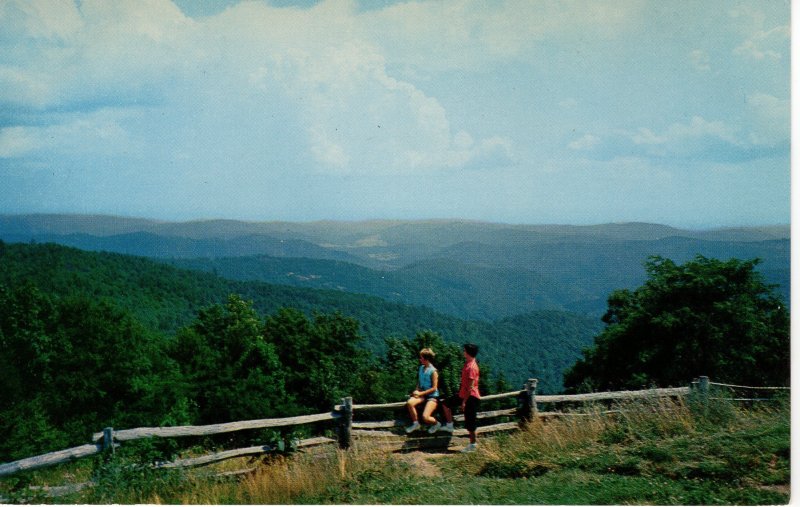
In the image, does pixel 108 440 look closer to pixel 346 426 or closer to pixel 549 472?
pixel 346 426

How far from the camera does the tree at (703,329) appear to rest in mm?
Answer: 20094

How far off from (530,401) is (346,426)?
2564mm

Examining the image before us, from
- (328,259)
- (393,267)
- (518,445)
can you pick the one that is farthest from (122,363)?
(393,267)

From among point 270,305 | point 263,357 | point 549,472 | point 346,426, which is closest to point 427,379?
point 346,426

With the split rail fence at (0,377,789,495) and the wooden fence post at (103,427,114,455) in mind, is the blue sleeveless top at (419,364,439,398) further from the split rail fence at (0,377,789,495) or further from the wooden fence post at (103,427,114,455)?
the wooden fence post at (103,427,114,455)

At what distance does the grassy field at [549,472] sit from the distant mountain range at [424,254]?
83.2 m

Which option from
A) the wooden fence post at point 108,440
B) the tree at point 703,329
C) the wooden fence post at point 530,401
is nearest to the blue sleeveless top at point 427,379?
the wooden fence post at point 530,401

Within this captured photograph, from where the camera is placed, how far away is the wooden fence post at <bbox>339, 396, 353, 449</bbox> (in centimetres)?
716

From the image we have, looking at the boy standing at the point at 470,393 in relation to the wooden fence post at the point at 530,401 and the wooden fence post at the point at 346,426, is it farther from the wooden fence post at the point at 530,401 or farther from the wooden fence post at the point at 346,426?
the wooden fence post at the point at 346,426

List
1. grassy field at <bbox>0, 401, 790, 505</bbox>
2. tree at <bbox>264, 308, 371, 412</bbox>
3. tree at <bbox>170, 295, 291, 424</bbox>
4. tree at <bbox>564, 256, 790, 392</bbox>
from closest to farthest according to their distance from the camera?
grassy field at <bbox>0, 401, 790, 505</bbox> → tree at <bbox>564, 256, 790, 392</bbox> → tree at <bbox>170, 295, 291, 424</bbox> → tree at <bbox>264, 308, 371, 412</bbox>

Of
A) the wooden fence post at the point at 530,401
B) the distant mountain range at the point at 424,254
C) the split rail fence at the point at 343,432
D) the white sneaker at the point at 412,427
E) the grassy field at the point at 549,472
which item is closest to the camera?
the grassy field at the point at 549,472

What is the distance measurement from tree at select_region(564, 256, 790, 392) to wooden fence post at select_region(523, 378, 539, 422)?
529 inches

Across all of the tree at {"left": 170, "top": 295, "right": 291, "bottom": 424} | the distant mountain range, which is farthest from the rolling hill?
the distant mountain range

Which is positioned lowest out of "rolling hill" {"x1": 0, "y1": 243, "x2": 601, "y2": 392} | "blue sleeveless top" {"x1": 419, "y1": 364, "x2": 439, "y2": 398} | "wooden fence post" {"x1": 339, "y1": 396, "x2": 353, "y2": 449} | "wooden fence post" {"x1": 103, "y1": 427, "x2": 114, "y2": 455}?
"rolling hill" {"x1": 0, "y1": 243, "x2": 601, "y2": 392}
